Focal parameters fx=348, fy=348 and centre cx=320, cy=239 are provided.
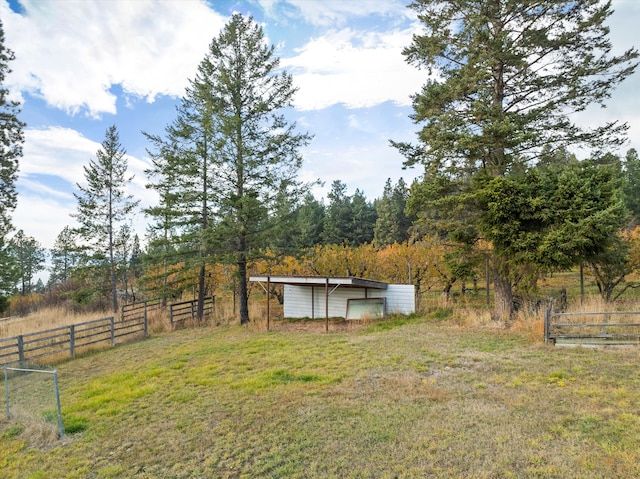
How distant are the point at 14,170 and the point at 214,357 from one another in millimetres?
13413

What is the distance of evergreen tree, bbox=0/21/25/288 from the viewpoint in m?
14.1

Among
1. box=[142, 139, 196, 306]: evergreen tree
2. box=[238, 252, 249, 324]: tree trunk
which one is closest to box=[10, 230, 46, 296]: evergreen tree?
box=[142, 139, 196, 306]: evergreen tree

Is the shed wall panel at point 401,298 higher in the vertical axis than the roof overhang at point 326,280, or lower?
lower

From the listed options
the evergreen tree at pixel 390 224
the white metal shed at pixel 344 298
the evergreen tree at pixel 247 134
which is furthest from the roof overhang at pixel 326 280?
the evergreen tree at pixel 390 224

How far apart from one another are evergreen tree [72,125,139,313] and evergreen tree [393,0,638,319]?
57.9ft

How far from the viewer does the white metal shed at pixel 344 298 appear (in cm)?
1474

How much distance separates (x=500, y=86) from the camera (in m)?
11.9

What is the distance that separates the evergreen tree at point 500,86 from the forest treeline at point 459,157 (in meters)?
0.04

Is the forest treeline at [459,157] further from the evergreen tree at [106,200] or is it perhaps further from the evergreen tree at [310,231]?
the evergreen tree at [310,231]

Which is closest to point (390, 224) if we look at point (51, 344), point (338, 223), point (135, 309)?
point (338, 223)

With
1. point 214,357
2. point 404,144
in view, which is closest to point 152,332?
point 214,357

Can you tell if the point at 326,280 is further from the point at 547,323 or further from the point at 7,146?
the point at 7,146

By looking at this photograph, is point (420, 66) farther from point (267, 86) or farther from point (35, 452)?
point (35, 452)

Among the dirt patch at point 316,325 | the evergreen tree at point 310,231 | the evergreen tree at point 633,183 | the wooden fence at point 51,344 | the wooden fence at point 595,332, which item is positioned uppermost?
the evergreen tree at point 633,183
